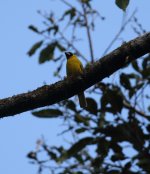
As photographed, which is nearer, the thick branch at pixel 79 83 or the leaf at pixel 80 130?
the thick branch at pixel 79 83

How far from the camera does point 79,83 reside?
2.55 meters

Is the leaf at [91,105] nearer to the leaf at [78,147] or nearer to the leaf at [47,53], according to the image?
the leaf at [78,147]

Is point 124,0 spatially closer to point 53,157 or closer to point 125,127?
point 125,127

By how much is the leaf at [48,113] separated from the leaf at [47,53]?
127 cm

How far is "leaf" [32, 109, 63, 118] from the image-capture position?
14.3 ft

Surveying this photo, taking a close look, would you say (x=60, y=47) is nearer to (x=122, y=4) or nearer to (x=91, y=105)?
(x=91, y=105)

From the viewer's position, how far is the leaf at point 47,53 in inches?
228

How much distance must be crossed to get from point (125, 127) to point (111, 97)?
0.32 m

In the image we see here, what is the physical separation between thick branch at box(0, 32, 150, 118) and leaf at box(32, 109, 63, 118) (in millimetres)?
1686

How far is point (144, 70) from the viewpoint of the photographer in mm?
5195

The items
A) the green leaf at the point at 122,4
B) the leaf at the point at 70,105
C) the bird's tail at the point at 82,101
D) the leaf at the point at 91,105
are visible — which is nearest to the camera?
the green leaf at the point at 122,4

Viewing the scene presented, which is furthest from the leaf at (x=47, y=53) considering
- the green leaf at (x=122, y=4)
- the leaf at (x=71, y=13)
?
the green leaf at (x=122, y=4)

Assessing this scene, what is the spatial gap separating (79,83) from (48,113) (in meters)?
1.92

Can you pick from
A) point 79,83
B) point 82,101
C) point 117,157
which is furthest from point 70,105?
point 79,83
